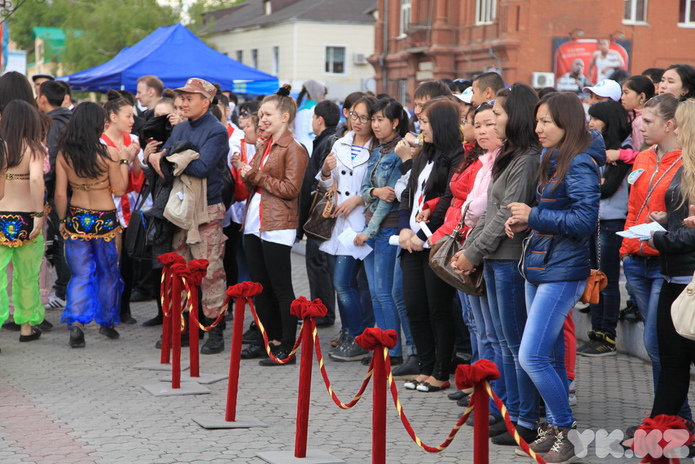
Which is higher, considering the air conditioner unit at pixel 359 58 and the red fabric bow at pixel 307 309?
the air conditioner unit at pixel 359 58

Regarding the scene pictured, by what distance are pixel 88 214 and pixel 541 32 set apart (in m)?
25.8

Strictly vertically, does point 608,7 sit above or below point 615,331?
above

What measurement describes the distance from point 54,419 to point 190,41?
12989mm

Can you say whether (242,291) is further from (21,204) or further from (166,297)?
(21,204)

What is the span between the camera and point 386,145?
8.01 metres

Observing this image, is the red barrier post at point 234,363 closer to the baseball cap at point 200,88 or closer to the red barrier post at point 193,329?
the red barrier post at point 193,329

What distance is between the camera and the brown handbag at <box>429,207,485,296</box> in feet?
20.1

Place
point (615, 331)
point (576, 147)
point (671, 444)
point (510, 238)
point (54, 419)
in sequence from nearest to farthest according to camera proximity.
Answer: point (671, 444) → point (576, 147) → point (510, 238) → point (54, 419) → point (615, 331)

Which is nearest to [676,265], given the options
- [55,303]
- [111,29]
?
[55,303]

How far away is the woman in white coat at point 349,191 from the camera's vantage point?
812 centimetres

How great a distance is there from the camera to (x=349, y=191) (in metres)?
8.21

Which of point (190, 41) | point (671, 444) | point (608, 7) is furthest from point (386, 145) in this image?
point (608, 7)

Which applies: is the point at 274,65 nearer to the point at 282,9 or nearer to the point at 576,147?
the point at 282,9

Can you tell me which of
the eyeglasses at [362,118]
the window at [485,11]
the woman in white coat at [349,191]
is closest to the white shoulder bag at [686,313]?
the woman in white coat at [349,191]
